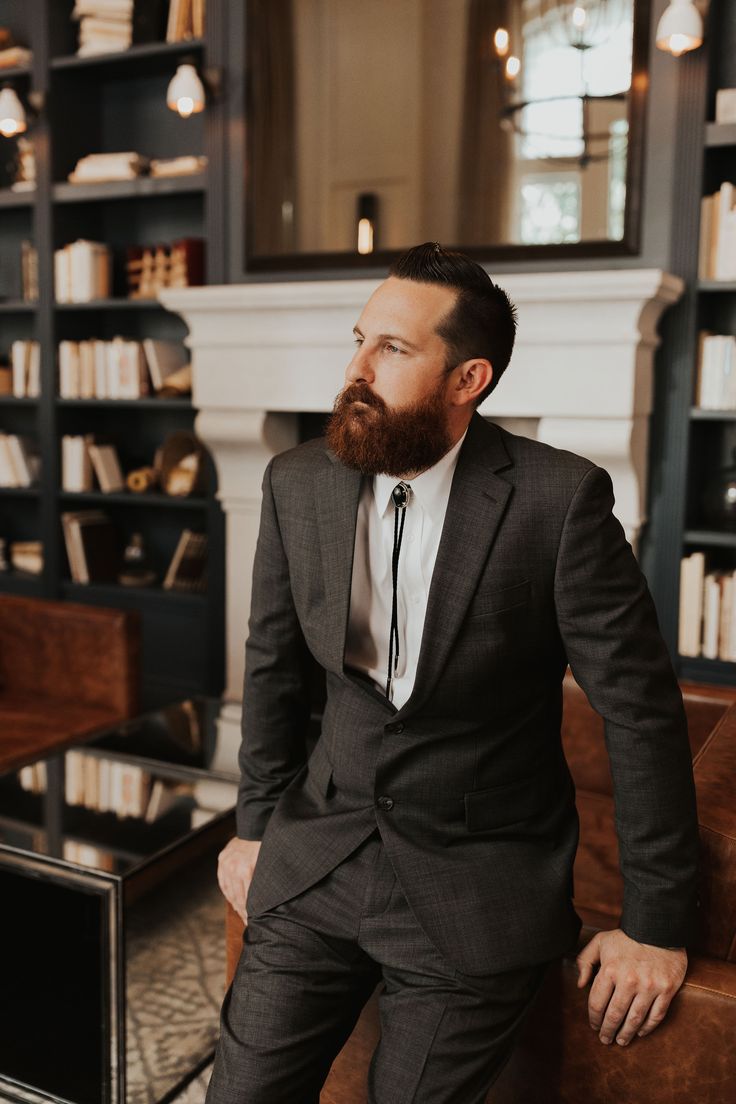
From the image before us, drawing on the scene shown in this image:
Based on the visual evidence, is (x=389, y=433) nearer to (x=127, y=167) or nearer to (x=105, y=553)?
(x=127, y=167)

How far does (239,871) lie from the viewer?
1.47m

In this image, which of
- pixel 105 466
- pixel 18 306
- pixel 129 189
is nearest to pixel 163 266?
pixel 129 189

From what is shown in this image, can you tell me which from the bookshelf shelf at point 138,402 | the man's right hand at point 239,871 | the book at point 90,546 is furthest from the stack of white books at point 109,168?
the man's right hand at point 239,871

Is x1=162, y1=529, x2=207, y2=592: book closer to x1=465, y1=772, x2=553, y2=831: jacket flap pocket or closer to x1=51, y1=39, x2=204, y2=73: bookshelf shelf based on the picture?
x1=51, y1=39, x2=204, y2=73: bookshelf shelf

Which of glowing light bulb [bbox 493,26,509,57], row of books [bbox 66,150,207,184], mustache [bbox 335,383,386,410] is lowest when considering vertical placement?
mustache [bbox 335,383,386,410]

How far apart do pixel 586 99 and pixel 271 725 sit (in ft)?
8.09

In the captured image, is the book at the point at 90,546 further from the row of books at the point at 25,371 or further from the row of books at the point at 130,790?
the row of books at the point at 130,790

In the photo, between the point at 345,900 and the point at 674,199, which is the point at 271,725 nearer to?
the point at 345,900

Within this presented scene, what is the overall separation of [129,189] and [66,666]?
192cm

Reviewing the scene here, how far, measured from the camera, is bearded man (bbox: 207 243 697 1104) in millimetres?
1201

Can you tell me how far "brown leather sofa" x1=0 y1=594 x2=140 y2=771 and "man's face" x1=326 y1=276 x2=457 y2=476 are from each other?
1.80 meters

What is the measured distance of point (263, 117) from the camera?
3.60 metres

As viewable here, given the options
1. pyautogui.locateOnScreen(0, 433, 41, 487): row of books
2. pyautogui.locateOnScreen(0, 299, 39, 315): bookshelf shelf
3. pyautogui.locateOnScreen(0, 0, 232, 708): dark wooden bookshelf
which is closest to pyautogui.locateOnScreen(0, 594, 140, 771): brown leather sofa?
pyautogui.locateOnScreen(0, 0, 232, 708): dark wooden bookshelf

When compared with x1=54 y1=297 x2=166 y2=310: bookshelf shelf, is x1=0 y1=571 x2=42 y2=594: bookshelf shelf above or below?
below
